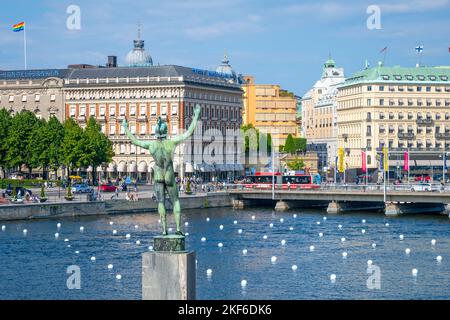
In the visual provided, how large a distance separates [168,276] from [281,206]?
3625 inches

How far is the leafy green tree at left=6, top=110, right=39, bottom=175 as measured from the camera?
472 ft

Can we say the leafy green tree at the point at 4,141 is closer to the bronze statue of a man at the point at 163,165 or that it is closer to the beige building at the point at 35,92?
the beige building at the point at 35,92

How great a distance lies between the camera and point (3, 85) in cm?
18438

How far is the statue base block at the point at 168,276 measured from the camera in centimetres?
3362

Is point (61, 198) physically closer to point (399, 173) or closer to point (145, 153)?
point (145, 153)

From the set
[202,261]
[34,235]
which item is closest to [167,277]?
[202,261]

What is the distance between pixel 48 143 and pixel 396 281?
9285 cm

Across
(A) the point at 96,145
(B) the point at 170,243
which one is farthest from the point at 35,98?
(B) the point at 170,243

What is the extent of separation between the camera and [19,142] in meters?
145

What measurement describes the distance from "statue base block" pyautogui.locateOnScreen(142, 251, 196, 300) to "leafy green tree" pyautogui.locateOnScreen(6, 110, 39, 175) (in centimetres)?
11235

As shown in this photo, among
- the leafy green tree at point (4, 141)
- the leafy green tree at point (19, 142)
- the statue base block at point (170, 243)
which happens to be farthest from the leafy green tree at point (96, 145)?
the statue base block at point (170, 243)

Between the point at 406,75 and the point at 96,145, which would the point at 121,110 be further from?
the point at 406,75

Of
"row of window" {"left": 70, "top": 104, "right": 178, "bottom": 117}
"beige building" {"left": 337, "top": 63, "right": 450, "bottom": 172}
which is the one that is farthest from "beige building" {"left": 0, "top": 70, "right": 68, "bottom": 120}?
"beige building" {"left": 337, "top": 63, "right": 450, "bottom": 172}

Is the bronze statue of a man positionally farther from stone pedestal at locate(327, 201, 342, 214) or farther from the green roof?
the green roof
